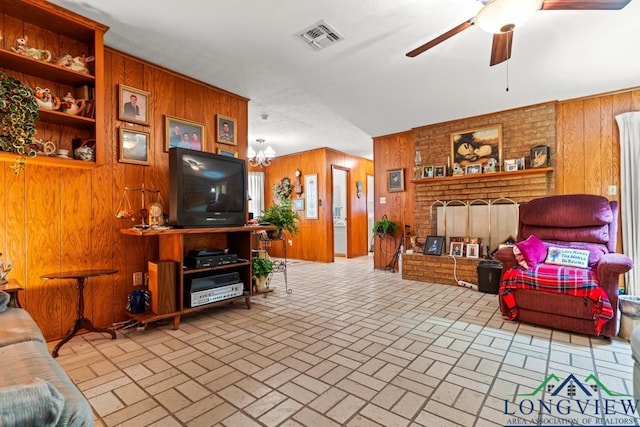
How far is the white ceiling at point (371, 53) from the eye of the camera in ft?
7.48

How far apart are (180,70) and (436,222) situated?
4.19m

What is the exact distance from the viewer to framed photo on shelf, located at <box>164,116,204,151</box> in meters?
3.20

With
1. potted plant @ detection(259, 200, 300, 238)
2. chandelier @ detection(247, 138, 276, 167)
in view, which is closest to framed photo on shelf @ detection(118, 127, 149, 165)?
potted plant @ detection(259, 200, 300, 238)

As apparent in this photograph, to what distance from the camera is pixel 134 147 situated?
297cm

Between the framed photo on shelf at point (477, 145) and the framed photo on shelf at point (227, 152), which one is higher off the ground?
the framed photo on shelf at point (477, 145)

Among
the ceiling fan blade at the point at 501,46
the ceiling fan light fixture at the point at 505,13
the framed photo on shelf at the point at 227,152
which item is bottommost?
the framed photo on shelf at the point at 227,152

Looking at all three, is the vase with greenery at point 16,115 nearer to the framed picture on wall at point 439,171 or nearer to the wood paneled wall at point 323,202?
the framed picture on wall at point 439,171

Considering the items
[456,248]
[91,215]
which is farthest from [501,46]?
[91,215]

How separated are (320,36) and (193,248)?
7.90 feet

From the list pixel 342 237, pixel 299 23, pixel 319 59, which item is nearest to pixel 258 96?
pixel 319 59

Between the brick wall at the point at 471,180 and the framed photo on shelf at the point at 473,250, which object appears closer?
the brick wall at the point at 471,180

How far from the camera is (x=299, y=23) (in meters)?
2.43

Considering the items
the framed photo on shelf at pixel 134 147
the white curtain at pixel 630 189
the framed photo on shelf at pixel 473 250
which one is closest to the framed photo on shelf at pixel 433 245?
the framed photo on shelf at pixel 473 250

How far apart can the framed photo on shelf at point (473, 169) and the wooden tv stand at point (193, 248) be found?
328 cm
